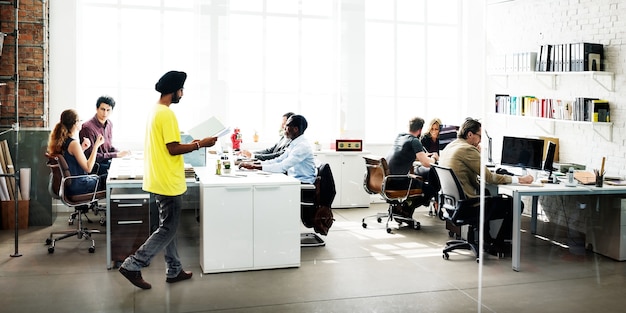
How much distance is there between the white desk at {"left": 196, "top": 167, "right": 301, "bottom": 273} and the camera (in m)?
4.54

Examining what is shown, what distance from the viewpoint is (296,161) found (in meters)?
5.42

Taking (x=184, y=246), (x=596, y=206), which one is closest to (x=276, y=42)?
(x=184, y=246)

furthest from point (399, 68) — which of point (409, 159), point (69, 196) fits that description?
point (69, 196)

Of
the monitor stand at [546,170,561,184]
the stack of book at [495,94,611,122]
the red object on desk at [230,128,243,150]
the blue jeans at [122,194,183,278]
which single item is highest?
the stack of book at [495,94,611,122]

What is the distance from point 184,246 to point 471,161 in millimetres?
2233

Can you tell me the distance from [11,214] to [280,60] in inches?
150

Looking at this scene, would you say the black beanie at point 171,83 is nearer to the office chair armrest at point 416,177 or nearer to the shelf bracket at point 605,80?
the shelf bracket at point 605,80

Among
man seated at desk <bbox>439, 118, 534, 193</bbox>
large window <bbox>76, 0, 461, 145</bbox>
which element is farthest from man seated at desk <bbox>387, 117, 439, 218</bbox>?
man seated at desk <bbox>439, 118, 534, 193</bbox>

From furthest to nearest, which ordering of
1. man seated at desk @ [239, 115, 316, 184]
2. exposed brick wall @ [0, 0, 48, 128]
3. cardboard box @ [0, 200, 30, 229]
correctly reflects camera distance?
1. exposed brick wall @ [0, 0, 48, 128]
2. man seated at desk @ [239, 115, 316, 184]
3. cardboard box @ [0, 200, 30, 229]

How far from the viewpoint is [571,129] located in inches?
167

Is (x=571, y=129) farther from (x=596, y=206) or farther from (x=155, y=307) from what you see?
(x=155, y=307)

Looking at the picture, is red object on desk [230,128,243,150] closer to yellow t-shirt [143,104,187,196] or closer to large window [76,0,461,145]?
large window [76,0,461,145]

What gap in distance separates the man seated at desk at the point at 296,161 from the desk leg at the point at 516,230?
163 cm

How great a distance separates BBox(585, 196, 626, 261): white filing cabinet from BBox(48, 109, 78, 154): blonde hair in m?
4.00
